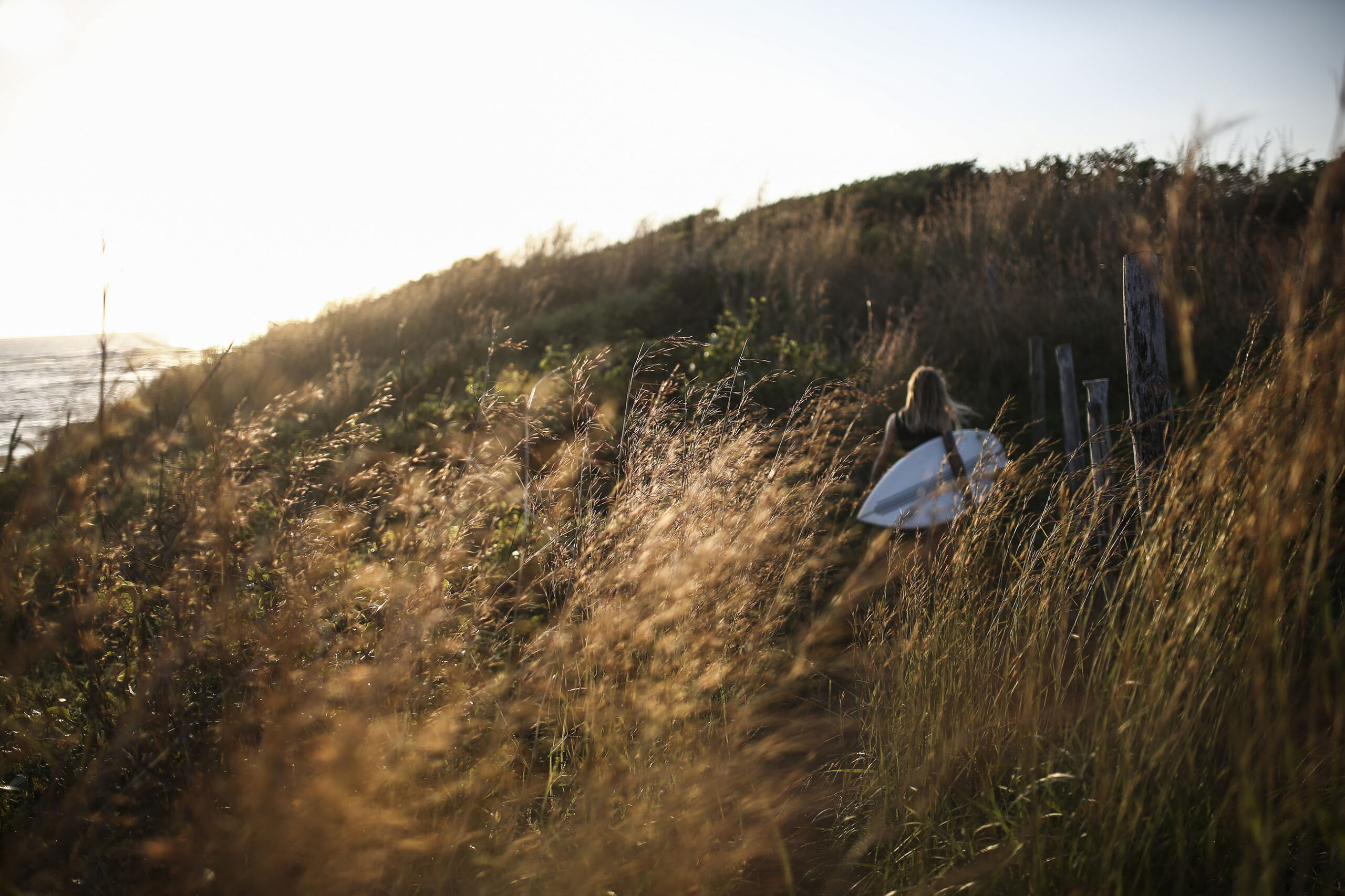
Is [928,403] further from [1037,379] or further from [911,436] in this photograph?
[1037,379]

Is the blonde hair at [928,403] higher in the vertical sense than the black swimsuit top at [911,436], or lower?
higher

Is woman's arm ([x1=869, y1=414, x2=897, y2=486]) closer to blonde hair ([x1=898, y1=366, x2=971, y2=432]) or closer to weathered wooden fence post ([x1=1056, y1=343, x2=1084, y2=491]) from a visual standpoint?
blonde hair ([x1=898, y1=366, x2=971, y2=432])

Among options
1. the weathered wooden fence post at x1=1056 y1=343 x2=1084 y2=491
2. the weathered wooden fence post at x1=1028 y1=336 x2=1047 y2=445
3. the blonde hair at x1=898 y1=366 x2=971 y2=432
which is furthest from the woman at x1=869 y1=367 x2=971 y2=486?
the weathered wooden fence post at x1=1028 y1=336 x2=1047 y2=445

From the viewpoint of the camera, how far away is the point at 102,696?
1.58 m

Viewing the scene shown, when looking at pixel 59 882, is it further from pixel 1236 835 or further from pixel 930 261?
pixel 930 261

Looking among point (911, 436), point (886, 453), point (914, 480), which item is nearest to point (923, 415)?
point (911, 436)

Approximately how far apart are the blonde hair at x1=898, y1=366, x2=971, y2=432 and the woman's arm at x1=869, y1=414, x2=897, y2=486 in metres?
0.13

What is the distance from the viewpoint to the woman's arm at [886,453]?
470cm

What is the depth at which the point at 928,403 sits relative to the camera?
15.6ft

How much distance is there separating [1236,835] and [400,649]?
187 cm

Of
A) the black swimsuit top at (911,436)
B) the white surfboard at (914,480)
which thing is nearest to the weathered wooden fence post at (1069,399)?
the white surfboard at (914,480)

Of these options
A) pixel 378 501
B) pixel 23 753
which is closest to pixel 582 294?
pixel 378 501

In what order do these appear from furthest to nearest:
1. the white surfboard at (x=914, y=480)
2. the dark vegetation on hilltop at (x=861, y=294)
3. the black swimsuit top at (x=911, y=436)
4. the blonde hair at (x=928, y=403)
Answer: the dark vegetation on hilltop at (x=861, y=294)
the black swimsuit top at (x=911, y=436)
the blonde hair at (x=928, y=403)
the white surfboard at (x=914, y=480)

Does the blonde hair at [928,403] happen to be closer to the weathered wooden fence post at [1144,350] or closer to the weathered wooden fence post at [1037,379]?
the weathered wooden fence post at [1144,350]
